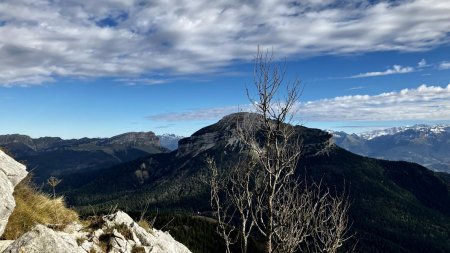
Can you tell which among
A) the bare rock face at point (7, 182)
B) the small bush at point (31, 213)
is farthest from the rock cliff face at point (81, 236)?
the small bush at point (31, 213)

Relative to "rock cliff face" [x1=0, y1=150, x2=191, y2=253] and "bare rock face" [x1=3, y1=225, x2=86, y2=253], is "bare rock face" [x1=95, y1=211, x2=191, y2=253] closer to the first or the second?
"rock cliff face" [x1=0, y1=150, x2=191, y2=253]

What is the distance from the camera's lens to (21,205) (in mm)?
18828

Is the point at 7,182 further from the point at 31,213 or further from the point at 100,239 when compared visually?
the point at 100,239

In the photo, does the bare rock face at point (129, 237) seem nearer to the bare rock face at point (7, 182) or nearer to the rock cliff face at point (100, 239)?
the rock cliff face at point (100, 239)

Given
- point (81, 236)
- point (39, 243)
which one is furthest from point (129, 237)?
point (39, 243)

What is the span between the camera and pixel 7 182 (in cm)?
1789

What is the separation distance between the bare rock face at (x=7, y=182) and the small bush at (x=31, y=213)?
0.77 meters

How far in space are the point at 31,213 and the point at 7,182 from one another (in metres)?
1.80

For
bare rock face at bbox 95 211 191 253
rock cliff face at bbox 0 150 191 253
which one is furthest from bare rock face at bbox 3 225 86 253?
bare rock face at bbox 95 211 191 253

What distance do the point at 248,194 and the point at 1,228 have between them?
47.2 feet

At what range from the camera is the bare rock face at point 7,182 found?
51.8ft

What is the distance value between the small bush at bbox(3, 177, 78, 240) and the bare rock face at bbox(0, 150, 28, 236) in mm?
766

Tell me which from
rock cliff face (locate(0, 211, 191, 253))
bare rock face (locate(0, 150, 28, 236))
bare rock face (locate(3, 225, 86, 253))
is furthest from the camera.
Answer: bare rock face (locate(0, 150, 28, 236))

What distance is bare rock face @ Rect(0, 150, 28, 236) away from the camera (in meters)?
15.8
